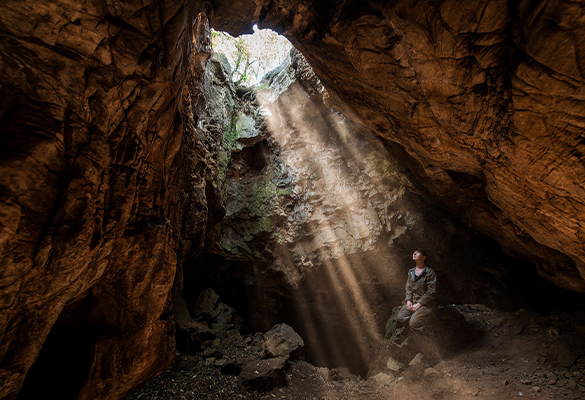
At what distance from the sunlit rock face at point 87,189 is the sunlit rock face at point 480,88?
2.70 meters

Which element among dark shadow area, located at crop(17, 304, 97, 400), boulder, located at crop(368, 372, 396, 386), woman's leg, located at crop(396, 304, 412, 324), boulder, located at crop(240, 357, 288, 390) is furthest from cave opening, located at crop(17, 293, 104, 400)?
woman's leg, located at crop(396, 304, 412, 324)

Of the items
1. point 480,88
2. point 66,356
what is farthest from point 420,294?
point 66,356

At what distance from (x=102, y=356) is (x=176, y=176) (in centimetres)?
300

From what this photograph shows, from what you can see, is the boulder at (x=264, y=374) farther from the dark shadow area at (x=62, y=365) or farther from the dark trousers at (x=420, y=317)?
the dark trousers at (x=420, y=317)

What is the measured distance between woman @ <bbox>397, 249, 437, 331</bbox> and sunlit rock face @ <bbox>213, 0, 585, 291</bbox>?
207 centimetres

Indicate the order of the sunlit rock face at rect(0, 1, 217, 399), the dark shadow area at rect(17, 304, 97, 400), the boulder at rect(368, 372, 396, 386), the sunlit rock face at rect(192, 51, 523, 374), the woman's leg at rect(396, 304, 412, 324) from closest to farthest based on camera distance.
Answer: the sunlit rock face at rect(0, 1, 217, 399)
the dark shadow area at rect(17, 304, 97, 400)
the boulder at rect(368, 372, 396, 386)
the woman's leg at rect(396, 304, 412, 324)
the sunlit rock face at rect(192, 51, 523, 374)

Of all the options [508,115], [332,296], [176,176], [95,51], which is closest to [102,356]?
[176,176]

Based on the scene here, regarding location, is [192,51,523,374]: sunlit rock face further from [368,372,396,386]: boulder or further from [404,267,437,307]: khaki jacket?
[368,372,396,386]: boulder

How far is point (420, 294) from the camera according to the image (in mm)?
6863

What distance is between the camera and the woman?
259 inches

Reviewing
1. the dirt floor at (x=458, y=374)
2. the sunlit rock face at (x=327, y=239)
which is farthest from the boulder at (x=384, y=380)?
the sunlit rock face at (x=327, y=239)

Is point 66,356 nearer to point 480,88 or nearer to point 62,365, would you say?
point 62,365

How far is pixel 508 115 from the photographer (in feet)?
11.5

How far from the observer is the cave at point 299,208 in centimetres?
240
